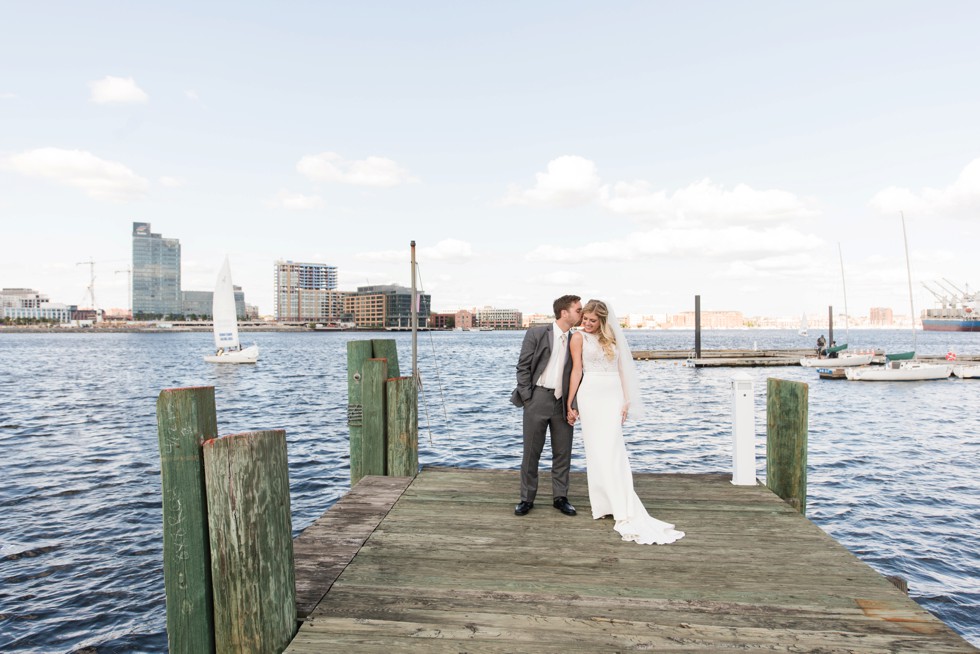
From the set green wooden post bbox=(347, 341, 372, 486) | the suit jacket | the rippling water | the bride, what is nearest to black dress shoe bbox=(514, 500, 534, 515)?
the bride

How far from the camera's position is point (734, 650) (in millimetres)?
3232

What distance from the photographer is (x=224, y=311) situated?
171ft

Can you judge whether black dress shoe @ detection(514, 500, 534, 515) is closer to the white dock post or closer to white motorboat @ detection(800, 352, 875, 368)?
the white dock post

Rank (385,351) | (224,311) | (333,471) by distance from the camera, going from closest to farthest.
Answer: (385,351) < (333,471) < (224,311)

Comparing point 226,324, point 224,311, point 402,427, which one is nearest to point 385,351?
point 402,427

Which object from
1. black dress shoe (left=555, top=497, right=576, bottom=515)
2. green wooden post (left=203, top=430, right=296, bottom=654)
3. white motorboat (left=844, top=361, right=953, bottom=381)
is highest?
green wooden post (left=203, top=430, right=296, bottom=654)

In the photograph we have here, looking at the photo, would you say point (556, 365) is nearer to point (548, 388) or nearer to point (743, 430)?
point (548, 388)

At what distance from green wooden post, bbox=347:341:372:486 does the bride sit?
2572mm

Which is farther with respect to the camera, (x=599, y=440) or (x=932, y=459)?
(x=932, y=459)

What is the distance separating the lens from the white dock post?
635cm

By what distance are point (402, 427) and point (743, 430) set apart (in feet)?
12.6

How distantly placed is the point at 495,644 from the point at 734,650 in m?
1.34

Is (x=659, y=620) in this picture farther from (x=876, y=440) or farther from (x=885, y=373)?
(x=885, y=373)

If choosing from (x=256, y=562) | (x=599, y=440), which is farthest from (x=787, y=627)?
(x=256, y=562)
